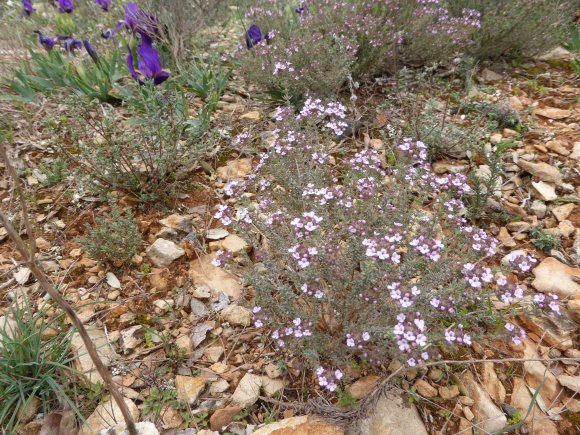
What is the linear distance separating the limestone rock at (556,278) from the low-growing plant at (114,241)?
8.34 feet

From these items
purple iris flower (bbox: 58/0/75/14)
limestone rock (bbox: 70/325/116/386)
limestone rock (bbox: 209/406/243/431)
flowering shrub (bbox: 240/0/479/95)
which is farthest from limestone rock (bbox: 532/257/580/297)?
purple iris flower (bbox: 58/0/75/14)

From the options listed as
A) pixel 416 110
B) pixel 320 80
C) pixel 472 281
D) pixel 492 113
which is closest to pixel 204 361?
pixel 472 281

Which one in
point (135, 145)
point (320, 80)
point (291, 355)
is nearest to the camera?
point (291, 355)

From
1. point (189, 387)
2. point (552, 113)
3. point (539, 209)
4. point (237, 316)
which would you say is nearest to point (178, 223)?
point (237, 316)

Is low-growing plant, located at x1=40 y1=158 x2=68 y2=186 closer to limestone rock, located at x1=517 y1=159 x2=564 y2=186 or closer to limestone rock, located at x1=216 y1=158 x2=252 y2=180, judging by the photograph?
limestone rock, located at x1=216 y1=158 x2=252 y2=180

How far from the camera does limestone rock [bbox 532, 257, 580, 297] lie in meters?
2.39

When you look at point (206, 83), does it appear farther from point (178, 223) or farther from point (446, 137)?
point (446, 137)

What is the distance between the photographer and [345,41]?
11.8ft

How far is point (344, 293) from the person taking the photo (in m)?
2.04

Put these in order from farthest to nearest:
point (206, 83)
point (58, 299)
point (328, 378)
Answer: point (206, 83) → point (328, 378) → point (58, 299)

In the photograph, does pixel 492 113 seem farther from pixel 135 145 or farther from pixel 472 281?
pixel 135 145

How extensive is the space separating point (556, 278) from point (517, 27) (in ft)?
9.73

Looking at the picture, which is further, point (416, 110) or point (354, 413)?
point (416, 110)

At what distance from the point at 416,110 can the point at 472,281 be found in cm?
214
